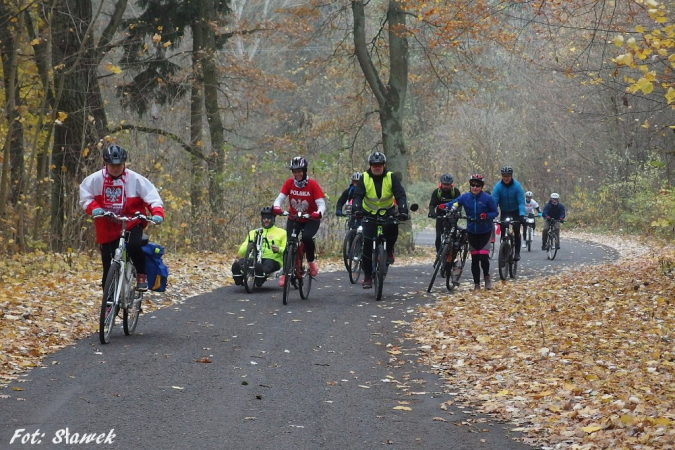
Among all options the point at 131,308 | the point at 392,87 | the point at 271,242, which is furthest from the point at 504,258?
the point at 392,87

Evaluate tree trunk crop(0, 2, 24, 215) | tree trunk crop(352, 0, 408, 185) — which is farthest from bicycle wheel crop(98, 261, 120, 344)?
tree trunk crop(352, 0, 408, 185)

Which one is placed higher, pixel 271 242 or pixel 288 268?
pixel 271 242

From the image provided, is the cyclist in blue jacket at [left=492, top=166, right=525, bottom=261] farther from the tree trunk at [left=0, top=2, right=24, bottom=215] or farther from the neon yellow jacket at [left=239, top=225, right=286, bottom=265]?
the tree trunk at [left=0, top=2, right=24, bottom=215]

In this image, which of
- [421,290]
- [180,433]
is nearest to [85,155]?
[421,290]

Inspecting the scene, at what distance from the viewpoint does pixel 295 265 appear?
46.6 ft

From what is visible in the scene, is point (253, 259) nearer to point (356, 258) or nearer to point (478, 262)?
point (356, 258)

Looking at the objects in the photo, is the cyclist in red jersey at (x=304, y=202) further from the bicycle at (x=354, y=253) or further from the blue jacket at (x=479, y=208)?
the blue jacket at (x=479, y=208)

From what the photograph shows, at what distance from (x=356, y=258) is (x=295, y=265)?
246cm

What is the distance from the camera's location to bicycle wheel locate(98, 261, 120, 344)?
31.6 feet

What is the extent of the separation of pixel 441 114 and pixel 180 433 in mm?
46341

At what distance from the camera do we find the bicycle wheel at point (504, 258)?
18500 millimetres

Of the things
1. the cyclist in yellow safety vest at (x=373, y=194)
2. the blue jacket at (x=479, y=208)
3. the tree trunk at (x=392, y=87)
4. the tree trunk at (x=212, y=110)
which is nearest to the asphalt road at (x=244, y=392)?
the cyclist in yellow safety vest at (x=373, y=194)

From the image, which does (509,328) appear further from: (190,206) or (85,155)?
(190,206)

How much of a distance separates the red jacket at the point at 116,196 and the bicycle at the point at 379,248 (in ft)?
16.9
